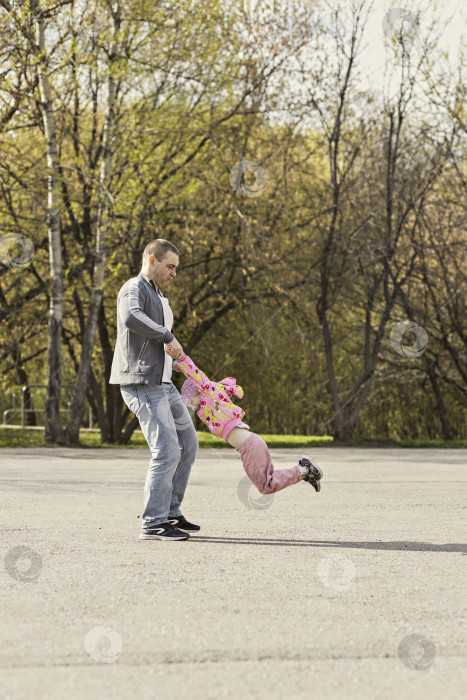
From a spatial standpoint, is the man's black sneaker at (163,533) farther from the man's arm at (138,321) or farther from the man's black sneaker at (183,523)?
the man's arm at (138,321)

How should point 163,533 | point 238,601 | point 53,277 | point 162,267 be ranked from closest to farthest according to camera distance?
1. point 238,601
2. point 163,533
3. point 162,267
4. point 53,277

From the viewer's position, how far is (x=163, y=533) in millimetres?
6090

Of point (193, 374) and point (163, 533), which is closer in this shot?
point (163, 533)

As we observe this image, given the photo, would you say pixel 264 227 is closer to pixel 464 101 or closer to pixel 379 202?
pixel 379 202

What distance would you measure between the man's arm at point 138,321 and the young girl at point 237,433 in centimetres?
50

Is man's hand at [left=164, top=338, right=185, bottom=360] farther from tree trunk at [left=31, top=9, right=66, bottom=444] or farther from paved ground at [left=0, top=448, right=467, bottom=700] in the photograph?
tree trunk at [left=31, top=9, right=66, bottom=444]

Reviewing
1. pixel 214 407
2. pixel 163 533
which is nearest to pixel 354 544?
pixel 163 533

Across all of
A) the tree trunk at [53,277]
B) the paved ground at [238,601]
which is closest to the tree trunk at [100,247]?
the tree trunk at [53,277]

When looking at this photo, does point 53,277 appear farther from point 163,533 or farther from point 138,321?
point 163,533

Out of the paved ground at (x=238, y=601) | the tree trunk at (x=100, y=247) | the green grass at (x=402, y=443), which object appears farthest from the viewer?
the green grass at (x=402, y=443)

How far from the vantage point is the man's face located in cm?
645

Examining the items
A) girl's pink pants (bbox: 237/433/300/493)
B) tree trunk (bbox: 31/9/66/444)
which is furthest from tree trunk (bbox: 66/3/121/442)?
girl's pink pants (bbox: 237/433/300/493)

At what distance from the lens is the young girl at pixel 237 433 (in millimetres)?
6598

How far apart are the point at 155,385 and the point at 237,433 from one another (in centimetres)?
77
